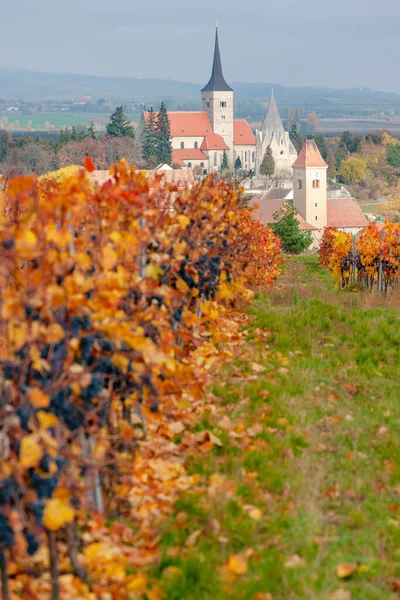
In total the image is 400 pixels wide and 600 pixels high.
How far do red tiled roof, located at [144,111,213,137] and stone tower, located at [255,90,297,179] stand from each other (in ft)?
38.5

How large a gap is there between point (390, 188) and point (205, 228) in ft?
393

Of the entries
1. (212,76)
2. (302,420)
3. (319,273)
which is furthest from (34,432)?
(212,76)

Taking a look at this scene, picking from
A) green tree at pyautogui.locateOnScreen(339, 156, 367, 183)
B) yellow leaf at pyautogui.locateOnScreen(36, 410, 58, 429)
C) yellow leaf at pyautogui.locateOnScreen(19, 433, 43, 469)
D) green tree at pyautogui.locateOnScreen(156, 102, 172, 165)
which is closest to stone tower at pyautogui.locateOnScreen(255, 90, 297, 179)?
green tree at pyautogui.locateOnScreen(339, 156, 367, 183)

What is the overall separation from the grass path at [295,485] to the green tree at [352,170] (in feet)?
385

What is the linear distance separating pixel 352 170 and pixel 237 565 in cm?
12183

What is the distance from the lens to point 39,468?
Answer: 9.89 ft

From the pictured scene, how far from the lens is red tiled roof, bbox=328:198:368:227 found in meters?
77.8

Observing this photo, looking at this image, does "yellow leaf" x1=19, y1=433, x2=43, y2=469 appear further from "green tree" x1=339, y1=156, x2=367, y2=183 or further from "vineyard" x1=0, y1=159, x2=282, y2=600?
"green tree" x1=339, y1=156, x2=367, y2=183

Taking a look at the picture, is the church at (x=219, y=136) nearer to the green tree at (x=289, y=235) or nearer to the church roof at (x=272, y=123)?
the church roof at (x=272, y=123)

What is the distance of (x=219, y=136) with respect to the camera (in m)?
148

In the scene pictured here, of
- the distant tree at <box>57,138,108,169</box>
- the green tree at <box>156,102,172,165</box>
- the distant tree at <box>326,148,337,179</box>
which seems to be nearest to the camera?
the distant tree at <box>57,138,108,169</box>

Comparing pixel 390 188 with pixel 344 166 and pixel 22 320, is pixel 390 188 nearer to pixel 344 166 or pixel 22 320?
pixel 344 166

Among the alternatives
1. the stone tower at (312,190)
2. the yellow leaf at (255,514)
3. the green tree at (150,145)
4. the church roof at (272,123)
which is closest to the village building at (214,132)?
the church roof at (272,123)

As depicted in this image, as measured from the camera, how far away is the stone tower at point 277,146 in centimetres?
14688
